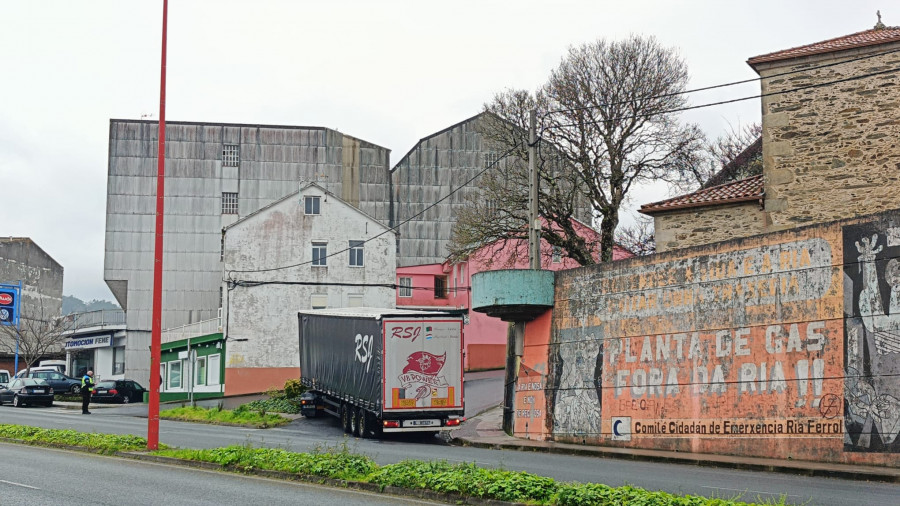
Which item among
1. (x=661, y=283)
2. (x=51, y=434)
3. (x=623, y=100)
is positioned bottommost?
(x=51, y=434)

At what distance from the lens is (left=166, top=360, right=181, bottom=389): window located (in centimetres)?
5247

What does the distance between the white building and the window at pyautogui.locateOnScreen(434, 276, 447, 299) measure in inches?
452

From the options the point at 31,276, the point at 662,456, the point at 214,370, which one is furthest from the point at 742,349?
the point at 31,276

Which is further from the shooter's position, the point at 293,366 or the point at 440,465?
the point at 293,366

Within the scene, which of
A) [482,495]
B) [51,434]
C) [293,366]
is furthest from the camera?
[293,366]

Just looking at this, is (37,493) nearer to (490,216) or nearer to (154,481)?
(154,481)

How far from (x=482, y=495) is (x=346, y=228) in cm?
3804

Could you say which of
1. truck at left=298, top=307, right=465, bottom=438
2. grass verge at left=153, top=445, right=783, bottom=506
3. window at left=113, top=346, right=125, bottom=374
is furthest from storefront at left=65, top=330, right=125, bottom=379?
grass verge at left=153, top=445, right=783, bottom=506

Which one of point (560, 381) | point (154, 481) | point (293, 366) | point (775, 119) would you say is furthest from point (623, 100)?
point (154, 481)

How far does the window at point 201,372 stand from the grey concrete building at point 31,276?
91.3ft

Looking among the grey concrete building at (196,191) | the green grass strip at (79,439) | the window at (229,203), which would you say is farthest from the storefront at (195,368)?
the green grass strip at (79,439)

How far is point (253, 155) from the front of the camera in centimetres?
6106

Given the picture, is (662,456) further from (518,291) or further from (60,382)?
(60,382)

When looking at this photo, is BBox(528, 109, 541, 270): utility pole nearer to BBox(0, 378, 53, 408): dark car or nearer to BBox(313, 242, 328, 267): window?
BBox(313, 242, 328, 267): window
